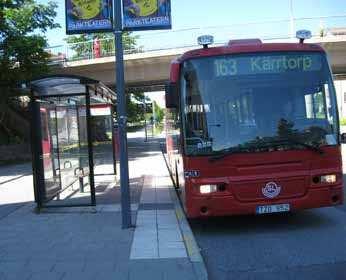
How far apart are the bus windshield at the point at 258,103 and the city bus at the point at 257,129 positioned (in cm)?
1

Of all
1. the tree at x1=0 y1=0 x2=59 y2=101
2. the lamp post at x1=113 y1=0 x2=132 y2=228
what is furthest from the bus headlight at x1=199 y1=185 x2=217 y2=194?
the tree at x1=0 y1=0 x2=59 y2=101

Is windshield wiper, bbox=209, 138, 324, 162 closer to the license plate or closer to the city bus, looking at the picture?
the city bus

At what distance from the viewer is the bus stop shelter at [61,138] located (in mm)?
10891

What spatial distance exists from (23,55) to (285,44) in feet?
78.6

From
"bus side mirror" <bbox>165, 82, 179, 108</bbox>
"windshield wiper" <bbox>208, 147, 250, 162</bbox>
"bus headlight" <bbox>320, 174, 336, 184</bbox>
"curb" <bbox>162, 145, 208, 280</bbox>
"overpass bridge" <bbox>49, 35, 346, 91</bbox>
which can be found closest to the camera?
"curb" <bbox>162, 145, 208, 280</bbox>

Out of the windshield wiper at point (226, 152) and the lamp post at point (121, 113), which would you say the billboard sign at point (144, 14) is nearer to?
the lamp post at point (121, 113)

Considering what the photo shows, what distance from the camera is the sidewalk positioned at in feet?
21.5

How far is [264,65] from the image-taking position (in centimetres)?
899

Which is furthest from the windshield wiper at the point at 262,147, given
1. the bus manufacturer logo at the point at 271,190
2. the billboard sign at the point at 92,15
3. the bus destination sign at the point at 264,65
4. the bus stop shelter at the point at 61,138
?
the bus stop shelter at the point at 61,138

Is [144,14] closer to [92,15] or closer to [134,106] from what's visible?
[92,15]

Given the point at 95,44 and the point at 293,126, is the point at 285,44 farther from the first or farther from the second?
the point at 95,44

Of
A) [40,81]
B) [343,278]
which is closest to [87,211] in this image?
[40,81]

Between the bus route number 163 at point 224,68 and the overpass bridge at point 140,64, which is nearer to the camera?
the bus route number 163 at point 224,68

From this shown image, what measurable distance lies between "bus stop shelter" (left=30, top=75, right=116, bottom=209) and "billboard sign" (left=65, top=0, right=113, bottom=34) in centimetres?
128
